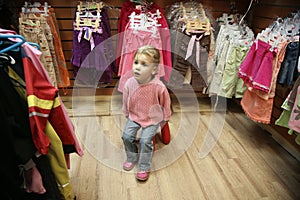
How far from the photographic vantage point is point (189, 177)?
1653 mm

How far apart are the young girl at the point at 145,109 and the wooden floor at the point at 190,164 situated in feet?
0.39

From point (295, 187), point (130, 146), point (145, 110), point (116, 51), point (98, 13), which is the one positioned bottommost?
point (295, 187)

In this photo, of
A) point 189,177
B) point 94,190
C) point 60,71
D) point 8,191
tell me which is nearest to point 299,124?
point 189,177

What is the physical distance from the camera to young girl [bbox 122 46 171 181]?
1607mm

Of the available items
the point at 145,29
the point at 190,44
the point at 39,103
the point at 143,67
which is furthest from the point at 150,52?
the point at 39,103

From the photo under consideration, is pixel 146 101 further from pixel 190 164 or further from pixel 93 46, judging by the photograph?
pixel 93 46

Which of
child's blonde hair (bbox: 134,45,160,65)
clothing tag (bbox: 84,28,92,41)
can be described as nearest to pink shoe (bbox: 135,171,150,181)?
child's blonde hair (bbox: 134,45,160,65)

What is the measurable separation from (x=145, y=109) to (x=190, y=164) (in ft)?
1.75

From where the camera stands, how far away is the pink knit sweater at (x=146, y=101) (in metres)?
1.62

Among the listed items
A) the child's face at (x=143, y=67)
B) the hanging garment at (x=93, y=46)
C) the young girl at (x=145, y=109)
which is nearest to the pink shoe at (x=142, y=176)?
the young girl at (x=145, y=109)

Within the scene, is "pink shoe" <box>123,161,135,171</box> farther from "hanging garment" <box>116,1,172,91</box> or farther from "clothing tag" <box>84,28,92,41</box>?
"clothing tag" <box>84,28,92,41</box>

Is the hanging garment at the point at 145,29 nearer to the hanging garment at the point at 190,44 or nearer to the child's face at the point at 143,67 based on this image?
the hanging garment at the point at 190,44

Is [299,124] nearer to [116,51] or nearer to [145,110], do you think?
[145,110]

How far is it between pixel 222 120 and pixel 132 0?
1.42m
